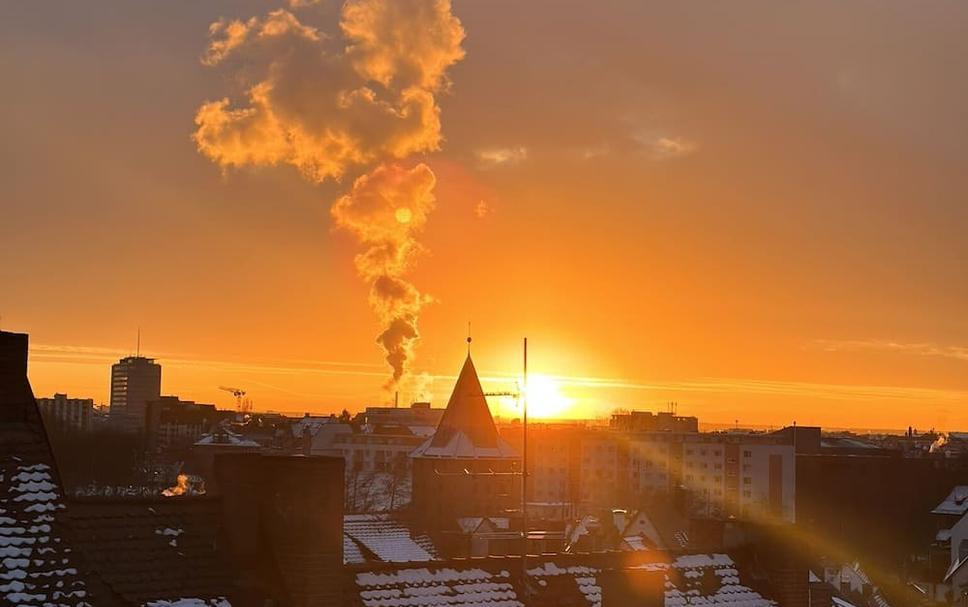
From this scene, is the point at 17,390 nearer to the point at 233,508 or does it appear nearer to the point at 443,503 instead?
the point at 233,508

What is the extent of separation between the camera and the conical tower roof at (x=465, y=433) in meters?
60.7

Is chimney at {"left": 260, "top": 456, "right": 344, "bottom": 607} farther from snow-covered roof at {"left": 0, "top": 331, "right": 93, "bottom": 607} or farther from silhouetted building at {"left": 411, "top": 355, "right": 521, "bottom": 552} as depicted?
silhouetted building at {"left": 411, "top": 355, "right": 521, "bottom": 552}

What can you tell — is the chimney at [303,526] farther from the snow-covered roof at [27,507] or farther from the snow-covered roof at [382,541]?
the snow-covered roof at [382,541]

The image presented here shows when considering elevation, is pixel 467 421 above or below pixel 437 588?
above

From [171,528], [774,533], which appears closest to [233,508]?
[171,528]

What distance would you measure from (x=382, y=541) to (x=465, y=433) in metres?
15.9

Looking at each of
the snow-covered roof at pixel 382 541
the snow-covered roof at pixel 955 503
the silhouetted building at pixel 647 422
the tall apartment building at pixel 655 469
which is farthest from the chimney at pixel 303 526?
the silhouetted building at pixel 647 422

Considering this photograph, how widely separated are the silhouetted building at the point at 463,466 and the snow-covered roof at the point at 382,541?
626cm

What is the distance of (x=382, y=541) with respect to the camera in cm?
4597

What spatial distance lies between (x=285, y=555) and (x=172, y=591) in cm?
179

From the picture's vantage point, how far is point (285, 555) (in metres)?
16.6

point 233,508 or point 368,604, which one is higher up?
point 233,508

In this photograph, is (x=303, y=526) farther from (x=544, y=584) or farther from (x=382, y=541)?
(x=382, y=541)

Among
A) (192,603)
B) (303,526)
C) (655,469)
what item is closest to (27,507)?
(192,603)
